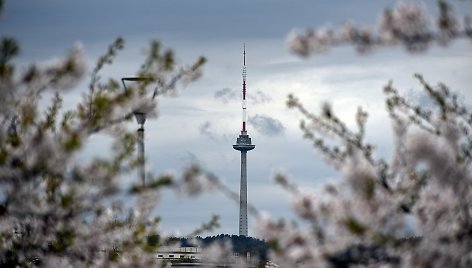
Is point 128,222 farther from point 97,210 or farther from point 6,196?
point 6,196

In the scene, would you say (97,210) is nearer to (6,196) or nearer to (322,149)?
(6,196)

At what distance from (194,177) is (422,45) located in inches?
128

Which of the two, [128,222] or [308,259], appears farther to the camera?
[128,222]

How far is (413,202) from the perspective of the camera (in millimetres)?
8797

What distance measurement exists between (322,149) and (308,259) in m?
3.04

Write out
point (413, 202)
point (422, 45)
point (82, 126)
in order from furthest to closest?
point (82, 126) → point (413, 202) → point (422, 45)

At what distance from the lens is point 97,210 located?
10289mm

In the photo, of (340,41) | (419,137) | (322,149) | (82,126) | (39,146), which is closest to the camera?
Result: (419,137)

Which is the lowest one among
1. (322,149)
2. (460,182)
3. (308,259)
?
(308,259)

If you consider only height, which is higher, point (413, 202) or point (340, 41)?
point (340, 41)

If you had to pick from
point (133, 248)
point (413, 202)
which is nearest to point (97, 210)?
point (133, 248)

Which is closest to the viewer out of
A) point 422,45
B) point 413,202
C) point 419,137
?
point 419,137

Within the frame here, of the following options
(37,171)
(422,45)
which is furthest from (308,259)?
(37,171)

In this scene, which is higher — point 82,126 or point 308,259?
point 82,126
